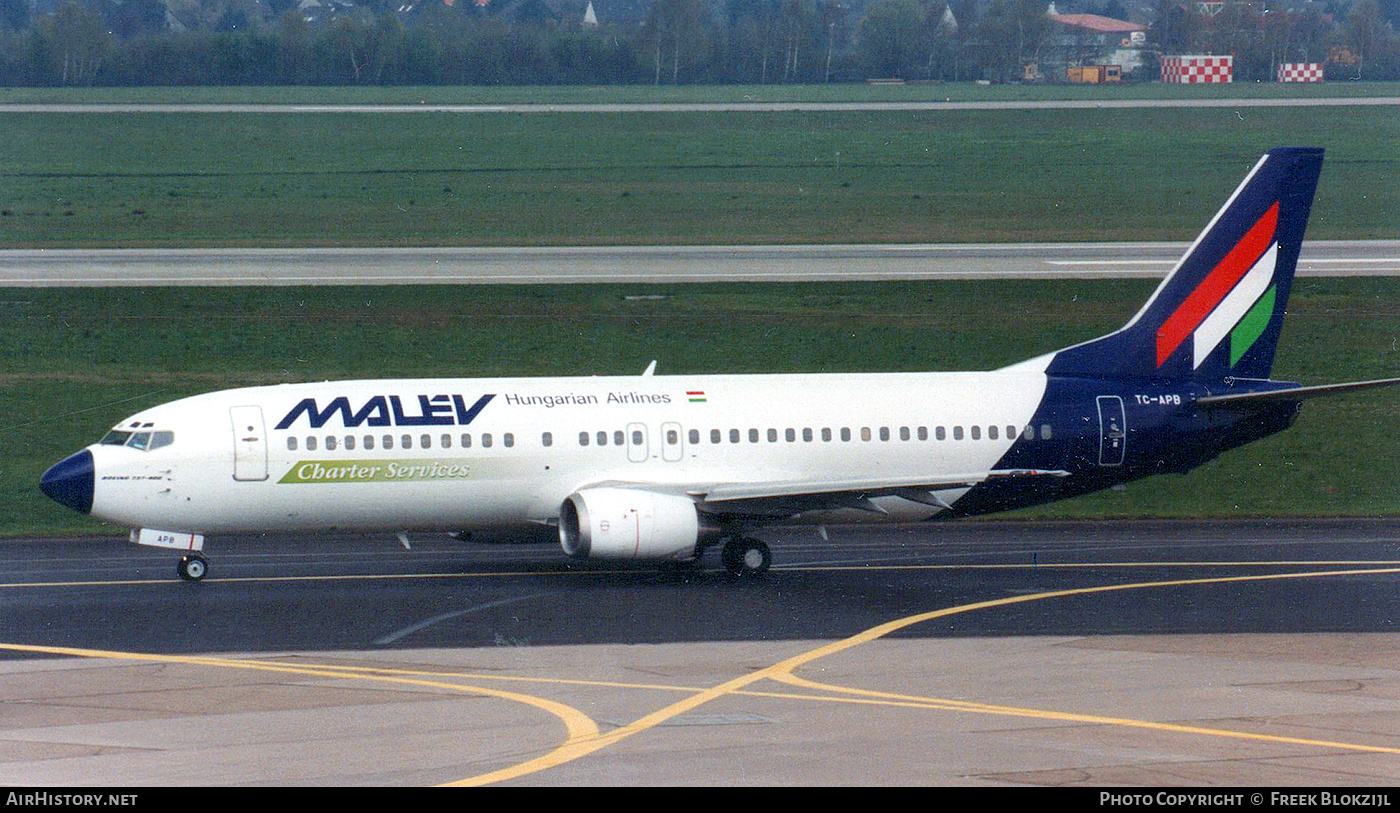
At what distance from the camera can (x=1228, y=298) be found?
1555 inches

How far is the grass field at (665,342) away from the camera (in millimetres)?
47875

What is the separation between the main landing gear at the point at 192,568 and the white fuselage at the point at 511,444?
64 cm

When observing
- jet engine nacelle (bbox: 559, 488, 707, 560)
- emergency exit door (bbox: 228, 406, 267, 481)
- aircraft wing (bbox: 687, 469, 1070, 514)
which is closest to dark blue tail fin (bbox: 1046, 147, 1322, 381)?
aircraft wing (bbox: 687, 469, 1070, 514)

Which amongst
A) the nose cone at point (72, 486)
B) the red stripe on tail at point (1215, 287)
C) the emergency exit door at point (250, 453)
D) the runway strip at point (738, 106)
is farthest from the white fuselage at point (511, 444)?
the runway strip at point (738, 106)

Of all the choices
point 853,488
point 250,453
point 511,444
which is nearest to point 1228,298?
point 853,488

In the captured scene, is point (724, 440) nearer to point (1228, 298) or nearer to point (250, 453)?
point (250, 453)

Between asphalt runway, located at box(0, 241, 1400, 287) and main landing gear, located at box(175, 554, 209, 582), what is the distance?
29.1 m

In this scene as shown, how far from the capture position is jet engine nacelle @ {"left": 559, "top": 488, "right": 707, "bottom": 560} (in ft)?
111

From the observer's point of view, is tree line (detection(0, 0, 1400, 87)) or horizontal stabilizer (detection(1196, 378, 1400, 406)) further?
tree line (detection(0, 0, 1400, 87))

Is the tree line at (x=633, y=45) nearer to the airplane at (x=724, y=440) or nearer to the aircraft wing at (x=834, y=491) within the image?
the airplane at (x=724, y=440)

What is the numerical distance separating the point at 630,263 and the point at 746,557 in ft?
114

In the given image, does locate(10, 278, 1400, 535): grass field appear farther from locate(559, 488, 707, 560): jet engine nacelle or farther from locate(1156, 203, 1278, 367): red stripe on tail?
locate(559, 488, 707, 560): jet engine nacelle
